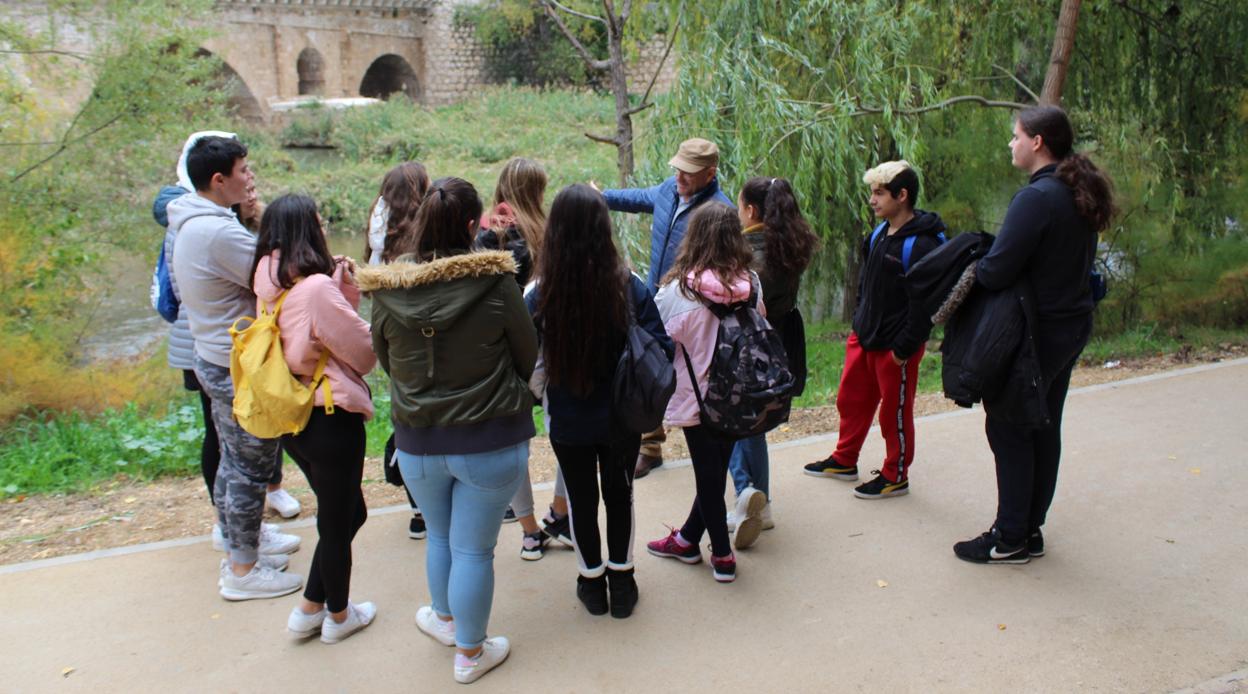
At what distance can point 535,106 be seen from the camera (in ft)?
107

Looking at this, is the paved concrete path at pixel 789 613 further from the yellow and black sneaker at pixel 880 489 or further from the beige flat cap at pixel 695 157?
the beige flat cap at pixel 695 157

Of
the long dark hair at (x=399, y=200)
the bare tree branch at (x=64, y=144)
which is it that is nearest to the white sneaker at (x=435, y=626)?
the long dark hair at (x=399, y=200)

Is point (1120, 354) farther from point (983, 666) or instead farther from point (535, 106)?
point (535, 106)

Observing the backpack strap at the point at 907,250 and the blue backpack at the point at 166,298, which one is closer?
the blue backpack at the point at 166,298

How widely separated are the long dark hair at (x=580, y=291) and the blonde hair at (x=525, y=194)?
0.81 metres

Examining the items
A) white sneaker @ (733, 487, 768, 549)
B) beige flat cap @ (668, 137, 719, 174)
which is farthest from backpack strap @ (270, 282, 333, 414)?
beige flat cap @ (668, 137, 719, 174)

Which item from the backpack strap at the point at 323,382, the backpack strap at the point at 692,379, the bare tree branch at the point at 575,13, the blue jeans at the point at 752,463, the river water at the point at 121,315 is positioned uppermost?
the bare tree branch at the point at 575,13

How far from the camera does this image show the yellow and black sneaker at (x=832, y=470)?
4.86m

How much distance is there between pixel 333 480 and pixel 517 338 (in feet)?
2.72

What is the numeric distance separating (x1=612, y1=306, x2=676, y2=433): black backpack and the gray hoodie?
138 centimetres

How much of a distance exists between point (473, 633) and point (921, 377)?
5.70 metres

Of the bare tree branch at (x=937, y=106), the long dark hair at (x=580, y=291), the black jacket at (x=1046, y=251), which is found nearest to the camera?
the long dark hair at (x=580, y=291)

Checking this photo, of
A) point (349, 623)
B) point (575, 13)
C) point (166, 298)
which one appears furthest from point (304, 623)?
point (575, 13)

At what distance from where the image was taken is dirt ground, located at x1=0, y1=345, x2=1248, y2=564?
14.4 ft
